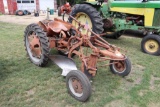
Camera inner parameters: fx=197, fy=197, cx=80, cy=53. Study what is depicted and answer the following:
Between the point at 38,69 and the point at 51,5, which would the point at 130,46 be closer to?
the point at 38,69

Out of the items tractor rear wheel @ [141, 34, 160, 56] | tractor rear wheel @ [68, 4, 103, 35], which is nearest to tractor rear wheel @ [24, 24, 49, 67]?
tractor rear wheel @ [68, 4, 103, 35]

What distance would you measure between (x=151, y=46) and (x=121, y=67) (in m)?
2.07

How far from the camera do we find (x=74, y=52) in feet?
12.1

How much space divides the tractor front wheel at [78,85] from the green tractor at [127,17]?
2839mm

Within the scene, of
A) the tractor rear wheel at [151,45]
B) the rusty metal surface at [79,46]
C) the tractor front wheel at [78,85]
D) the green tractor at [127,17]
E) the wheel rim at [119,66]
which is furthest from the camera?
the green tractor at [127,17]

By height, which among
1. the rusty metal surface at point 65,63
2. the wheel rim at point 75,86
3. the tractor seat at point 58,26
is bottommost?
the wheel rim at point 75,86

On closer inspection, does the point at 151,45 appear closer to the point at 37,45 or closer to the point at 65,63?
the point at 65,63

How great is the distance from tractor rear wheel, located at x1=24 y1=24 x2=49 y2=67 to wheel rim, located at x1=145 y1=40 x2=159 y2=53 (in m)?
2.99

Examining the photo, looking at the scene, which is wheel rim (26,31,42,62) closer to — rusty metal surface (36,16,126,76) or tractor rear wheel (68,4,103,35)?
rusty metal surface (36,16,126,76)

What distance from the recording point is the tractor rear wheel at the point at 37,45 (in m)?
3.80

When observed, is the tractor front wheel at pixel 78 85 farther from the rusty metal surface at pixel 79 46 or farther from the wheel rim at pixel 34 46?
the wheel rim at pixel 34 46

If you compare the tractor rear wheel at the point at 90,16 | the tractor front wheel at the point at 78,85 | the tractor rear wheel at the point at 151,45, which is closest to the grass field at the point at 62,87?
the tractor front wheel at the point at 78,85

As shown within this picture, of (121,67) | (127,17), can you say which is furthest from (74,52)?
(127,17)

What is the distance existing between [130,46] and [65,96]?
373 cm
